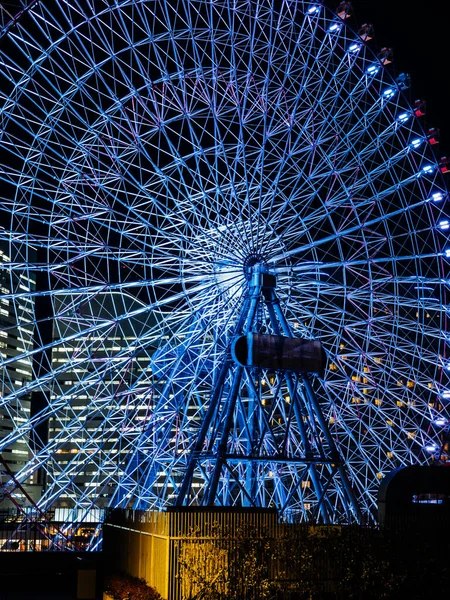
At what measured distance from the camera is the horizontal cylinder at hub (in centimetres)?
3350

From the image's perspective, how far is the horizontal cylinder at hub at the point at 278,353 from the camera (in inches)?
1319

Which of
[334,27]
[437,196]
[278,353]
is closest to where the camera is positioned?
[278,353]

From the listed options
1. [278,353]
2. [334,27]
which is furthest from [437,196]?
[278,353]

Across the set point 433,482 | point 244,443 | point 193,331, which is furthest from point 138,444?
point 433,482

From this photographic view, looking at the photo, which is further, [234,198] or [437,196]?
[437,196]

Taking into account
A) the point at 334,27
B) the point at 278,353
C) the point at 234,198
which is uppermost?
the point at 334,27

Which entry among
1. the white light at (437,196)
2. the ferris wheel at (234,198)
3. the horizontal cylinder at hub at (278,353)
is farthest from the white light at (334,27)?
the horizontal cylinder at hub at (278,353)

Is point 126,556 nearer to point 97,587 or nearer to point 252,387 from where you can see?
point 97,587

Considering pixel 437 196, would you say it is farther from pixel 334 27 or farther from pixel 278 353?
pixel 278 353

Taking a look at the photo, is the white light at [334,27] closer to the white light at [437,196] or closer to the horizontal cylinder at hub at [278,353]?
the white light at [437,196]

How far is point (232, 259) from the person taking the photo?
36375mm

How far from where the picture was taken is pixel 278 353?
3397cm

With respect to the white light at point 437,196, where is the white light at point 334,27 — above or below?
above

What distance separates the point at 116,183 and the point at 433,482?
60.2 feet
